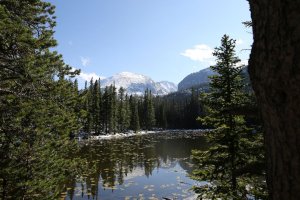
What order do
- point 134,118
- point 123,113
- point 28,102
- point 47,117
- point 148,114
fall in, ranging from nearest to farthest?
point 28,102 < point 47,117 < point 123,113 < point 134,118 < point 148,114

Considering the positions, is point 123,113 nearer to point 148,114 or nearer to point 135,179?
point 148,114

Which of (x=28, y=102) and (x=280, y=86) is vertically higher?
(x=28, y=102)

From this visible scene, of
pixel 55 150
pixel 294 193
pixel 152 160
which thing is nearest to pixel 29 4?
pixel 55 150

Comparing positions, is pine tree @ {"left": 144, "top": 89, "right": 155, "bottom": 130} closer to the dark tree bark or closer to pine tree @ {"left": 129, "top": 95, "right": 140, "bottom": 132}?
pine tree @ {"left": 129, "top": 95, "right": 140, "bottom": 132}

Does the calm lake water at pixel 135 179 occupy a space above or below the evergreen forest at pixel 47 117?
below

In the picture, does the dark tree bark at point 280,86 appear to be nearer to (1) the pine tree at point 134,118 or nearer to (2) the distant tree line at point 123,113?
(2) the distant tree line at point 123,113

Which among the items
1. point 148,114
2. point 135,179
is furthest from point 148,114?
point 135,179

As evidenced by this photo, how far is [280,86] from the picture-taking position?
5.85ft

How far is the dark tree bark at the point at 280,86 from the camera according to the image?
5.56 feet

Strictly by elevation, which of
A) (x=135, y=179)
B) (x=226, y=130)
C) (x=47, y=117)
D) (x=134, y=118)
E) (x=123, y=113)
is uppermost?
(x=123, y=113)

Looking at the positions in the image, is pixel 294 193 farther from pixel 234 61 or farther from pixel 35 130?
pixel 234 61

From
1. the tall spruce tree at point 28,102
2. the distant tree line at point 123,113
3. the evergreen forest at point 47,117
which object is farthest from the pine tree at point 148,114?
the tall spruce tree at point 28,102

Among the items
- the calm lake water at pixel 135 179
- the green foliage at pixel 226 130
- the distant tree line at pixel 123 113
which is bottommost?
the calm lake water at pixel 135 179

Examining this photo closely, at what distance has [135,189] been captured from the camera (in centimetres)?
2250
